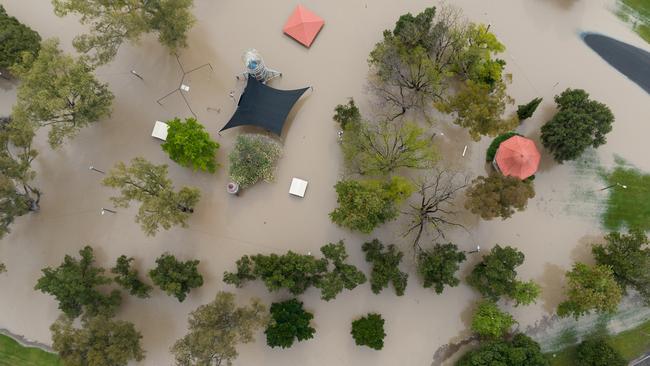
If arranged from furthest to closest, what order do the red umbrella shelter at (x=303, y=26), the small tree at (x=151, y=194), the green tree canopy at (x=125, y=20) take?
A: the red umbrella shelter at (x=303, y=26) → the green tree canopy at (x=125, y=20) → the small tree at (x=151, y=194)

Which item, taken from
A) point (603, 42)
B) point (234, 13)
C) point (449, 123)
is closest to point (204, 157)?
point (234, 13)

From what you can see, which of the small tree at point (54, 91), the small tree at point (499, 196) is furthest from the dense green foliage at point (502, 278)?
the small tree at point (54, 91)

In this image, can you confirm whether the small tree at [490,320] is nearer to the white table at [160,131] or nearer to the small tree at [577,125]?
the small tree at [577,125]

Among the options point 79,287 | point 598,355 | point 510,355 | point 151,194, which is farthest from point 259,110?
point 598,355

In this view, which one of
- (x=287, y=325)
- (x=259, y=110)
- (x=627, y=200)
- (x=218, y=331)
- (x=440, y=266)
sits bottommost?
(x=218, y=331)

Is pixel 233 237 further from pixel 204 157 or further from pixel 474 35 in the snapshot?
pixel 474 35

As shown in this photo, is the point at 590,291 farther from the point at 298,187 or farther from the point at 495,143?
the point at 298,187

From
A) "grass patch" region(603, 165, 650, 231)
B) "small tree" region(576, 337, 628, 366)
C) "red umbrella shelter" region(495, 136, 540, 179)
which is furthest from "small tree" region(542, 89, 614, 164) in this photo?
"small tree" region(576, 337, 628, 366)
